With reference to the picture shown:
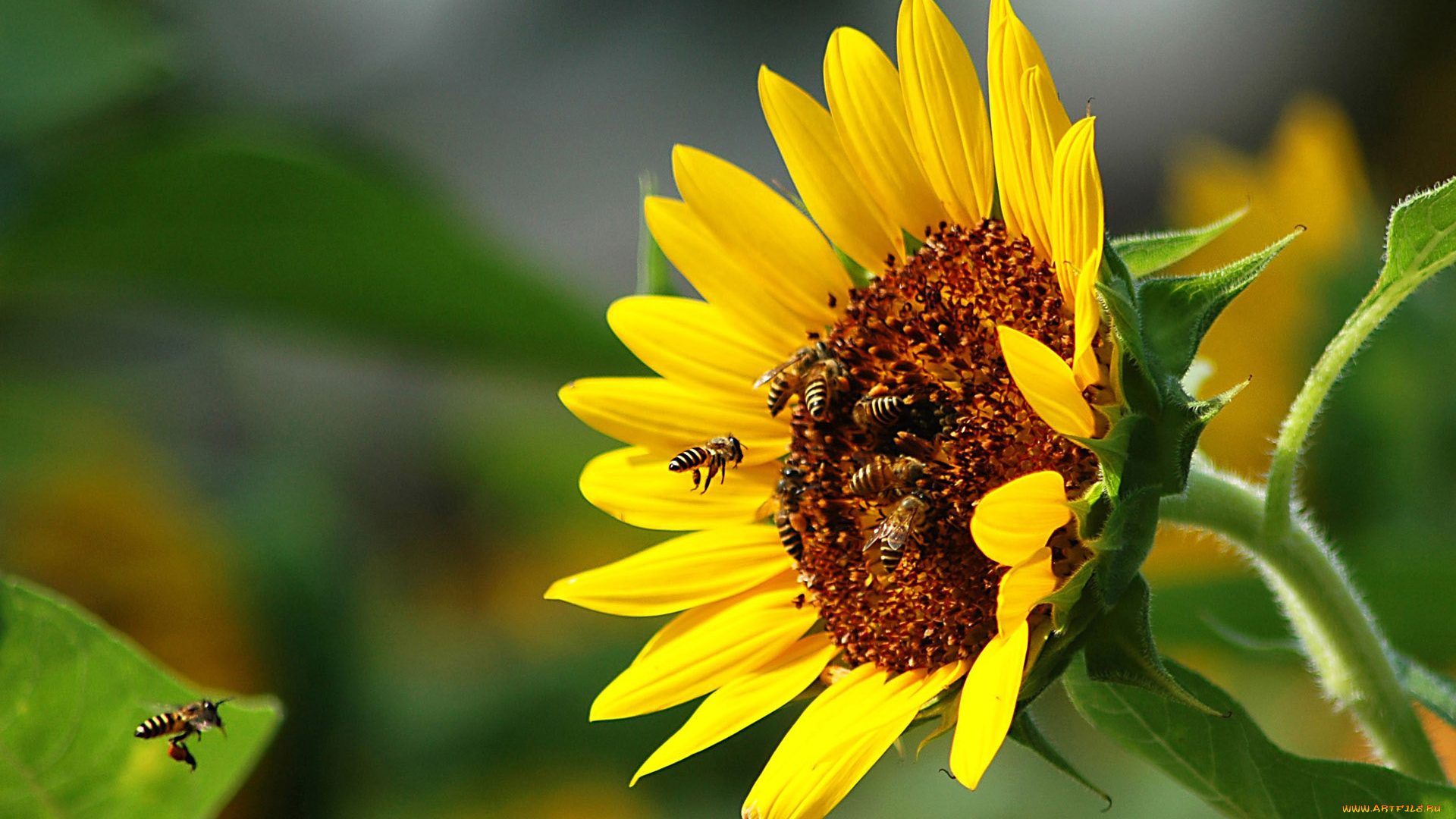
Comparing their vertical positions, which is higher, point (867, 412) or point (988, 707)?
point (867, 412)

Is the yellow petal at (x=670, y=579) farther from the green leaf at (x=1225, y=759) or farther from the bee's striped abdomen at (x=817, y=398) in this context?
the green leaf at (x=1225, y=759)

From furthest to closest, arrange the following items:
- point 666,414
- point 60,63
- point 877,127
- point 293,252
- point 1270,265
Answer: point 1270,265 < point 60,63 < point 293,252 < point 666,414 < point 877,127

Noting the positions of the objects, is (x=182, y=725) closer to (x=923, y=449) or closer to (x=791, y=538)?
(x=791, y=538)

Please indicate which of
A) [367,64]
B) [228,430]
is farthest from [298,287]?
[367,64]

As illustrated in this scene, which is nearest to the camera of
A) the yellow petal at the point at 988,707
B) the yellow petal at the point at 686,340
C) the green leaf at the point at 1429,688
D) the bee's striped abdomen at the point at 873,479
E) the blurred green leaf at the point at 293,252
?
the yellow petal at the point at 988,707

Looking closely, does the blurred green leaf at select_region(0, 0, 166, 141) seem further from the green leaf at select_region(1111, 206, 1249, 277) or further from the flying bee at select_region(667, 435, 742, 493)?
the green leaf at select_region(1111, 206, 1249, 277)

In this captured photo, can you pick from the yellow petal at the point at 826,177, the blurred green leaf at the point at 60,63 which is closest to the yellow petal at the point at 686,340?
the yellow petal at the point at 826,177

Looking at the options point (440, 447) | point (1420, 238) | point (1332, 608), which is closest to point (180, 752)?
point (1332, 608)
